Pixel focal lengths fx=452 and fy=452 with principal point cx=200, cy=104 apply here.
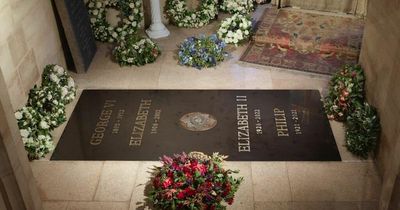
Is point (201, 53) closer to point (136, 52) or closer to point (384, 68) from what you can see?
point (136, 52)

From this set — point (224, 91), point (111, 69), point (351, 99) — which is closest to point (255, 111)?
point (224, 91)

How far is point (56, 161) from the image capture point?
4.88 m

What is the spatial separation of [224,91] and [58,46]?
8.08 ft

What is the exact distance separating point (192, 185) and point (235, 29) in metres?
3.82

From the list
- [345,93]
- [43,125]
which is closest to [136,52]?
[43,125]

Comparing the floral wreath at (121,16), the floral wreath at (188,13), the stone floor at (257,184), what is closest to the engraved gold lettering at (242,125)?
the stone floor at (257,184)

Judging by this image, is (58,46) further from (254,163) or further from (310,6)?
(310,6)

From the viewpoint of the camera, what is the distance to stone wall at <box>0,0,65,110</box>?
4926 mm

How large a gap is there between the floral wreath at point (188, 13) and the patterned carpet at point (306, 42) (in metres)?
0.94

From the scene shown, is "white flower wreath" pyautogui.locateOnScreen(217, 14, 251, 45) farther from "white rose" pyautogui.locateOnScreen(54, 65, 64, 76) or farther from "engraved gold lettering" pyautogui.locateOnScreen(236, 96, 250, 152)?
"white rose" pyautogui.locateOnScreen(54, 65, 64, 76)

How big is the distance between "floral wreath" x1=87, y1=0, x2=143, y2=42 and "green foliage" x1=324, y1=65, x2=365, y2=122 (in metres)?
3.60

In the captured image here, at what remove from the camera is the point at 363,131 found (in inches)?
184

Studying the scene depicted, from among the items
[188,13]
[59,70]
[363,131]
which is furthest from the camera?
[188,13]

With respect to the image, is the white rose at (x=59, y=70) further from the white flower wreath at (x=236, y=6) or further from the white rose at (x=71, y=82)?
the white flower wreath at (x=236, y=6)
